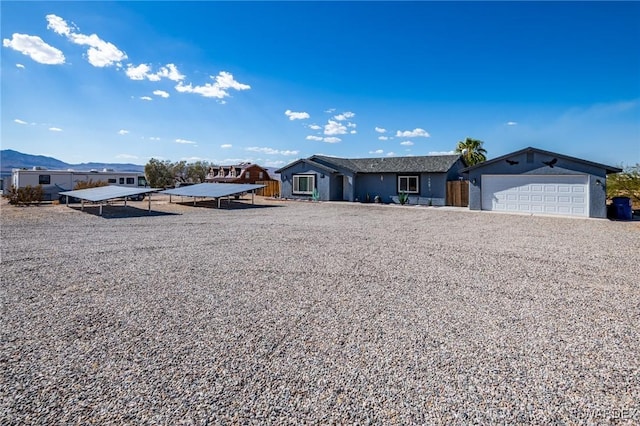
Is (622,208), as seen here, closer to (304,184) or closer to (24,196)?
(304,184)

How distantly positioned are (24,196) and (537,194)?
28.3m

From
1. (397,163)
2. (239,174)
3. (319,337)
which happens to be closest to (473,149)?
(397,163)

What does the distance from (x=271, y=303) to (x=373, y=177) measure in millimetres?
20767

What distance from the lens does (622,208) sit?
14.5 meters

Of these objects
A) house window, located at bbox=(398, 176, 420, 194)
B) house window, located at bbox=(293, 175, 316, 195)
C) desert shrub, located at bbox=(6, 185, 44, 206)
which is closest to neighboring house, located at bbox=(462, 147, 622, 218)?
house window, located at bbox=(398, 176, 420, 194)

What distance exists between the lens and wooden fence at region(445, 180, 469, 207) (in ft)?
68.6

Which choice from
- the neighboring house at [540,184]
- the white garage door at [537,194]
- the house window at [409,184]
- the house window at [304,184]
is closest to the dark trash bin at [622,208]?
the neighboring house at [540,184]

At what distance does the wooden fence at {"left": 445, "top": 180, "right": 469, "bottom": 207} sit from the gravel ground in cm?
1327

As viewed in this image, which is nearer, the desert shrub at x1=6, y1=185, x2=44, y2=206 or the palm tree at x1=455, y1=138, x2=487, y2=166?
the desert shrub at x1=6, y1=185, x2=44, y2=206

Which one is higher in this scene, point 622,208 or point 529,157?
point 529,157

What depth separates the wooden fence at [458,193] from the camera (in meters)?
20.9

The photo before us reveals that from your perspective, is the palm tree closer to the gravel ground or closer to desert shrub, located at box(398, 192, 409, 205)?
desert shrub, located at box(398, 192, 409, 205)

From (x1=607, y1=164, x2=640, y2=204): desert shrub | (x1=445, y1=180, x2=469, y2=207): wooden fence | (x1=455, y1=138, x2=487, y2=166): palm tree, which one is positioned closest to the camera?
(x1=607, y1=164, x2=640, y2=204): desert shrub

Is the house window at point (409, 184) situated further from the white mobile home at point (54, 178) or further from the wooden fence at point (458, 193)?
the white mobile home at point (54, 178)
